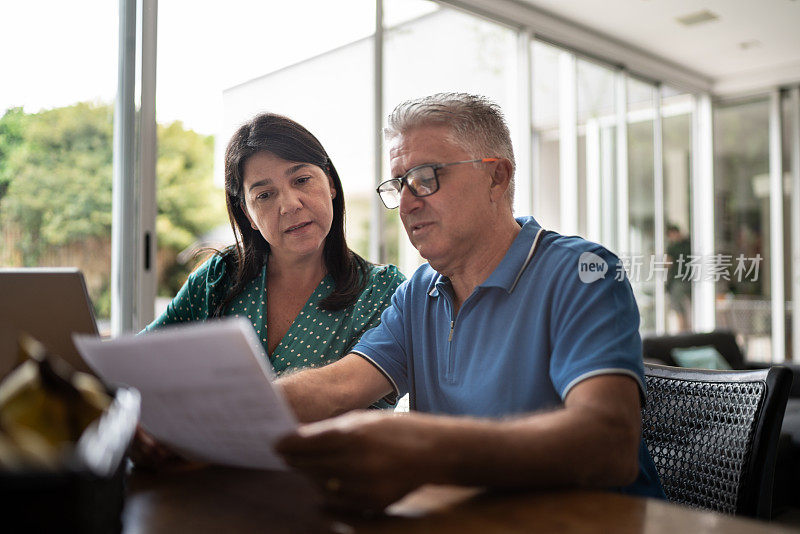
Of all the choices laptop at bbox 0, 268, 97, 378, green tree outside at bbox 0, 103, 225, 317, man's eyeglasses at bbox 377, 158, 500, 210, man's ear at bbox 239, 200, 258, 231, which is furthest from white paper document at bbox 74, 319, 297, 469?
green tree outside at bbox 0, 103, 225, 317

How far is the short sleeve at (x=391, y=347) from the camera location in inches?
53.6

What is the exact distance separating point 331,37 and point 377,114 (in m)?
0.51

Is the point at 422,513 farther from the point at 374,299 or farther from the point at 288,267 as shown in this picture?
the point at 288,267

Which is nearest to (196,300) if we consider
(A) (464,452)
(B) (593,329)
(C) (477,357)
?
(C) (477,357)

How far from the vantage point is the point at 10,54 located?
105 inches

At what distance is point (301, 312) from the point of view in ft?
5.62

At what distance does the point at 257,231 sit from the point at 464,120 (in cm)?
80

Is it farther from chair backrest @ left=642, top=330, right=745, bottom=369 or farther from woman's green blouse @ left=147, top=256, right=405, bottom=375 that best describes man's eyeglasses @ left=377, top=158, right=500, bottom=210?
chair backrest @ left=642, top=330, right=745, bottom=369

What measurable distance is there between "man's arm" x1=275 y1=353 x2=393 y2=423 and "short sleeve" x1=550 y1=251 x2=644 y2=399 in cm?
37

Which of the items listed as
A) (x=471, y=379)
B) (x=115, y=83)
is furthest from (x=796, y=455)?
(x=115, y=83)

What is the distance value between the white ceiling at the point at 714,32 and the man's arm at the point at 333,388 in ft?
13.7

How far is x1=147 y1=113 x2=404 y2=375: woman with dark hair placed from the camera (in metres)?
1.68

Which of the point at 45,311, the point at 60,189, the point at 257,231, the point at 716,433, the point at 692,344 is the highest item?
the point at 60,189

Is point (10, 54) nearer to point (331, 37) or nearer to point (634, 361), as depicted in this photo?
point (331, 37)
